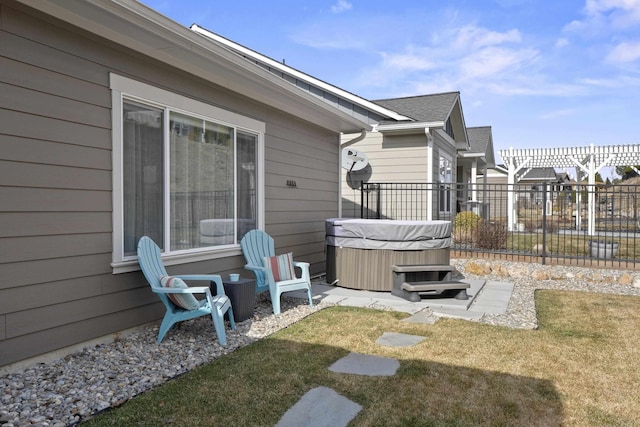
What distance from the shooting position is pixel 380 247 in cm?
573

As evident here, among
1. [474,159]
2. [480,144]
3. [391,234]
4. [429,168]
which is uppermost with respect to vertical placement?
[480,144]

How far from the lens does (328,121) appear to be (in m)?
6.75

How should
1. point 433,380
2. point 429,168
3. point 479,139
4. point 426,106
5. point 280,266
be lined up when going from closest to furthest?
1. point 433,380
2. point 280,266
3. point 429,168
4. point 426,106
5. point 479,139

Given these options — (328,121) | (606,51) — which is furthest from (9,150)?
(606,51)

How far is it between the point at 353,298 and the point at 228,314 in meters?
1.85

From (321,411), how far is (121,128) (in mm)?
2699

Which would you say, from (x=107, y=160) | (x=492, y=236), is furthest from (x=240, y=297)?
(x=492, y=236)

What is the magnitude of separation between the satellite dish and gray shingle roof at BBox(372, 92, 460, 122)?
141cm

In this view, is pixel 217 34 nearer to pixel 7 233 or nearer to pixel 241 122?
pixel 241 122

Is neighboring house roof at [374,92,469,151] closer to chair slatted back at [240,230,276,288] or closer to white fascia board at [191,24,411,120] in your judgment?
white fascia board at [191,24,411,120]

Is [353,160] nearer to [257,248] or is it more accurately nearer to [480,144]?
[257,248]

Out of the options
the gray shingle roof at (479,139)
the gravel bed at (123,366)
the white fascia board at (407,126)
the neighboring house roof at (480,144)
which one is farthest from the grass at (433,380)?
the gray shingle roof at (479,139)

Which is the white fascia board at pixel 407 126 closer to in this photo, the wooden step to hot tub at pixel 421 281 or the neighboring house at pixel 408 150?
the neighboring house at pixel 408 150

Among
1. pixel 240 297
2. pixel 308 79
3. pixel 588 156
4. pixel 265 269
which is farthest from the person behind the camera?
pixel 588 156
